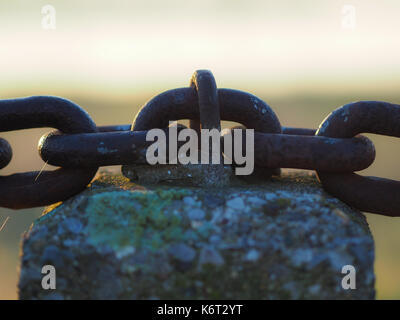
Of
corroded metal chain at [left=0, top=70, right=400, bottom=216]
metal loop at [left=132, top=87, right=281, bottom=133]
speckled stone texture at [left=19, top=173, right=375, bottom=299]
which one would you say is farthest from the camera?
metal loop at [left=132, top=87, right=281, bottom=133]

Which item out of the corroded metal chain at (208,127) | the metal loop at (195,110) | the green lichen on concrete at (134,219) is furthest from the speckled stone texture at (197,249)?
the metal loop at (195,110)

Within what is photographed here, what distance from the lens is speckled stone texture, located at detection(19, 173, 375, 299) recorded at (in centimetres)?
157

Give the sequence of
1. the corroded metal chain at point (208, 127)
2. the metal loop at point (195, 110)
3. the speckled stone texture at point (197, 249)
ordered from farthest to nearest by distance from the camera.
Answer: the metal loop at point (195, 110)
the corroded metal chain at point (208, 127)
the speckled stone texture at point (197, 249)

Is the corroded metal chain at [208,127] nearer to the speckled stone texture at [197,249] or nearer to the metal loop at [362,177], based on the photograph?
the metal loop at [362,177]

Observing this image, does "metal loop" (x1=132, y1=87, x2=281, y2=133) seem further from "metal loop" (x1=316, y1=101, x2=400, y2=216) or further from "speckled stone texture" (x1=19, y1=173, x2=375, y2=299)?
"speckled stone texture" (x1=19, y1=173, x2=375, y2=299)

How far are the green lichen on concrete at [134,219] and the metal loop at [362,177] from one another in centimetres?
73

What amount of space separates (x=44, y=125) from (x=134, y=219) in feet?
2.34

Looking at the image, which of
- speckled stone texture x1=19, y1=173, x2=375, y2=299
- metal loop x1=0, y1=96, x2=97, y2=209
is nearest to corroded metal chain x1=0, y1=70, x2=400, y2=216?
metal loop x1=0, y1=96, x2=97, y2=209

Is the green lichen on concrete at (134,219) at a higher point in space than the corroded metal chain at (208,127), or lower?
lower

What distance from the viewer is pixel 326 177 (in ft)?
6.53

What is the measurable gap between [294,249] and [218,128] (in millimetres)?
648

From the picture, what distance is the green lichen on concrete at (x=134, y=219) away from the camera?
163 centimetres

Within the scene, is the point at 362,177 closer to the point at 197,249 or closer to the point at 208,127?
the point at 208,127
